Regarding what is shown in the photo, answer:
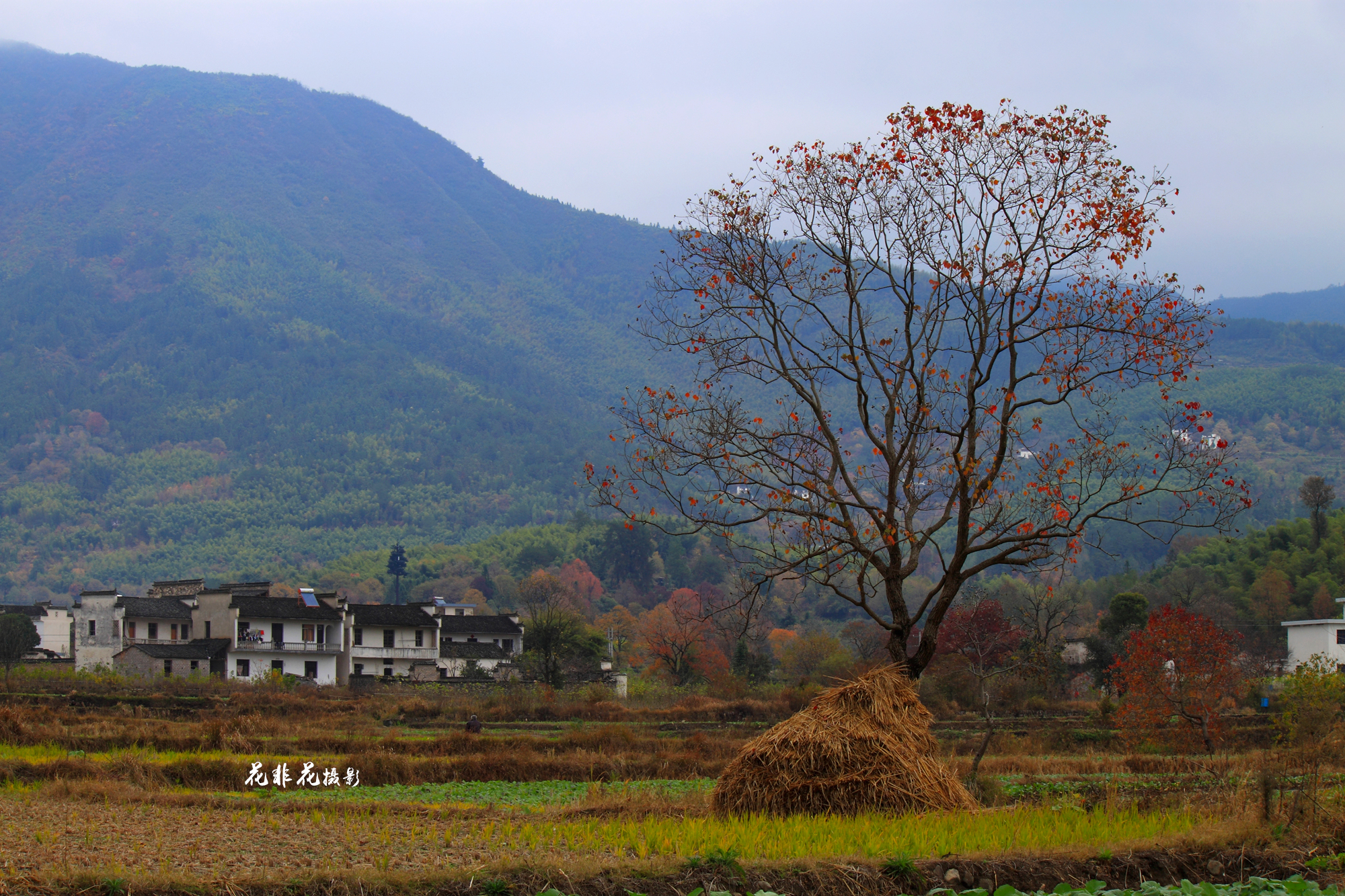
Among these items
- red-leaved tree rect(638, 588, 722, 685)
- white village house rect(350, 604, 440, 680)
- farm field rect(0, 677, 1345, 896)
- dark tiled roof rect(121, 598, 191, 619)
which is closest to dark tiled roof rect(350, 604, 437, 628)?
white village house rect(350, 604, 440, 680)

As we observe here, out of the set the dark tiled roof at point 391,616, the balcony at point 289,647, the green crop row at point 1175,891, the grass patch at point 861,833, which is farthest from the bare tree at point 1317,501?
the green crop row at point 1175,891

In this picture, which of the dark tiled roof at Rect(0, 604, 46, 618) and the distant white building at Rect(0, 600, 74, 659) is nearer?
the dark tiled roof at Rect(0, 604, 46, 618)

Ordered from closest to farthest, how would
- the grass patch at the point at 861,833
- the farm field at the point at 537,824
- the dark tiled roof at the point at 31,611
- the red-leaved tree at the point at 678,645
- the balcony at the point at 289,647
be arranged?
the farm field at the point at 537,824 < the grass patch at the point at 861,833 < the balcony at the point at 289,647 < the red-leaved tree at the point at 678,645 < the dark tiled roof at the point at 31,611

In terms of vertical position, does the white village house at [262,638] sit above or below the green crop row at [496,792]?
Result: below

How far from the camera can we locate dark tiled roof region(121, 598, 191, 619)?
73.5 meters

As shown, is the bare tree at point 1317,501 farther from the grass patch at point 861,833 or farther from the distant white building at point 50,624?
the distant white building at point 50,624

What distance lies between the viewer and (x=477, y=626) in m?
87.8

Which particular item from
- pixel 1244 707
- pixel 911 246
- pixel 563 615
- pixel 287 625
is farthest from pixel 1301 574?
pixel 911 246

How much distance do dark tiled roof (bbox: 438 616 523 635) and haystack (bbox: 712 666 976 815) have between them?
7374 centimetres

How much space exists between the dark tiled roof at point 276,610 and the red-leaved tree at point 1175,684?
52328 mm

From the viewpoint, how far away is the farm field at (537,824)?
36.2 feet

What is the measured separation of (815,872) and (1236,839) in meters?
5.12

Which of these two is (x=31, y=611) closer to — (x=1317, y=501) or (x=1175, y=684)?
(x=1175, y=684)

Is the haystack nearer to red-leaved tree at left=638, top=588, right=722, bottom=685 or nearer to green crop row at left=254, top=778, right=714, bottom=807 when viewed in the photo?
green crop row at left=254, top=778, right=714, bottom=807
